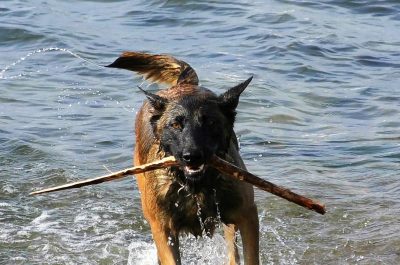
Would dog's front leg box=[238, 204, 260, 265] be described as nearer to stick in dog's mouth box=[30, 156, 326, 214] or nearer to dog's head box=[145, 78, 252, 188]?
stick in dog's mouth box=[30, 156, 326, 214]

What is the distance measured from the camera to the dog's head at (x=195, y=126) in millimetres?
5605

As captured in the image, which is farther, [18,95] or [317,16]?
[317,16]

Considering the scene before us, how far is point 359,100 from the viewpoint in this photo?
39.9 feet

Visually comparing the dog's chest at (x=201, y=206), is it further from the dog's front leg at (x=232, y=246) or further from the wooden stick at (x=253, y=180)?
the dog's front leg at (x=232, y=246)

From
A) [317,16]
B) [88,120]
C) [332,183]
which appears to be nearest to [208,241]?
[332,183]

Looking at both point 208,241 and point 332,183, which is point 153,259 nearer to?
point 208,241

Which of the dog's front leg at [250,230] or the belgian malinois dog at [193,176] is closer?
the belgian malinois dog at [193,176]

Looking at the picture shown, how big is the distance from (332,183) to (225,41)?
7.03 m

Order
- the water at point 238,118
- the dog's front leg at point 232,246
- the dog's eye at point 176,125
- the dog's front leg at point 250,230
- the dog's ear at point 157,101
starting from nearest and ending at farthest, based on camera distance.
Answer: the dog's eye at point 176,125
the dog's ear at point 157,101
the dog's front leg at point 250,230
the dog's front leg at point 232,246
the water at point 238,118

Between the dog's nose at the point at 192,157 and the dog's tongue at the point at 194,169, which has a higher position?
the dog's nose at the point at 192,157

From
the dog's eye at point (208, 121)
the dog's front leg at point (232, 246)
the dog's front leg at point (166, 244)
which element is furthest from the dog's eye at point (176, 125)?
the dog's front leg at point (232, 246)

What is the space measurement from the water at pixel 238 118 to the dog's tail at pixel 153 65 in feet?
4.20

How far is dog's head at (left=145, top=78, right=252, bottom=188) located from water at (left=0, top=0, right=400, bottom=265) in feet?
5.36

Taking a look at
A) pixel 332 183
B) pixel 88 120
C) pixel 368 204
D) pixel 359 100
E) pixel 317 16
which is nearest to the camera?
pixel 368 204
